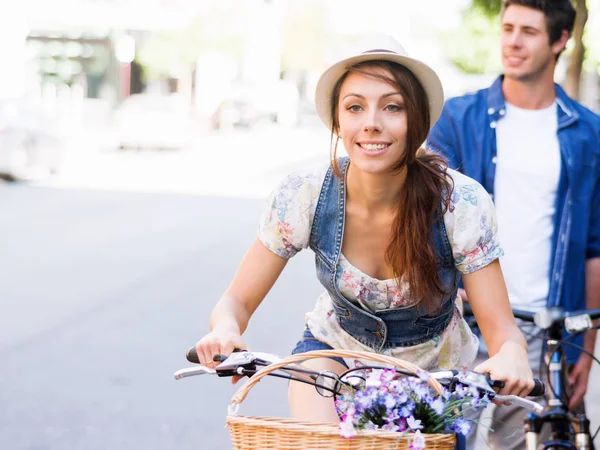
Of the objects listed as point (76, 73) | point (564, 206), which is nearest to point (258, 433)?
point (564, 206)

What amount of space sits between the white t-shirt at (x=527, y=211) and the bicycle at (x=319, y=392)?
137 centimetres

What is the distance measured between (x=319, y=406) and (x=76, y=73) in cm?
4163

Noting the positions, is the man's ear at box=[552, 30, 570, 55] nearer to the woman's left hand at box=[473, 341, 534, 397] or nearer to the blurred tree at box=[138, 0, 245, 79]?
the woman's left hand at box=[473, 341, 534, 397]

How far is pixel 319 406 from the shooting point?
104 inches

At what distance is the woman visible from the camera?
2.80 m

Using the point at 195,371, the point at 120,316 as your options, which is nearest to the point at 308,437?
the point at 195,371

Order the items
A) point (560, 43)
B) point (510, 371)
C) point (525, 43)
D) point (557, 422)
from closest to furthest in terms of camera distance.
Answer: point (510, 371) < point (557, 422) < point (525, 43) < point (560, 43)

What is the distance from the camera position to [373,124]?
273cm

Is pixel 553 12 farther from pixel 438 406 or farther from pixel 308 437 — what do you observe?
pixel 308 437

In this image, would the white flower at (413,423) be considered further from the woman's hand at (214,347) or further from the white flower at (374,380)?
the woman's hand at (214,347)

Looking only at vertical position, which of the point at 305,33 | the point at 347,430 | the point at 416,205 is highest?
the point at 416,205

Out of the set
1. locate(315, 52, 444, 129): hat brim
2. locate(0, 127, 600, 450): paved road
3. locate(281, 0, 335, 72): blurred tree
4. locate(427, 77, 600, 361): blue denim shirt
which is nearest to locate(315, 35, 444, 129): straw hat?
locate(315, 52, 444, 129): hat brim

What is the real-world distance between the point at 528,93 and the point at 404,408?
86.6 inches

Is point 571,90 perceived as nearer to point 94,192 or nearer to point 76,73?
point 94,192
